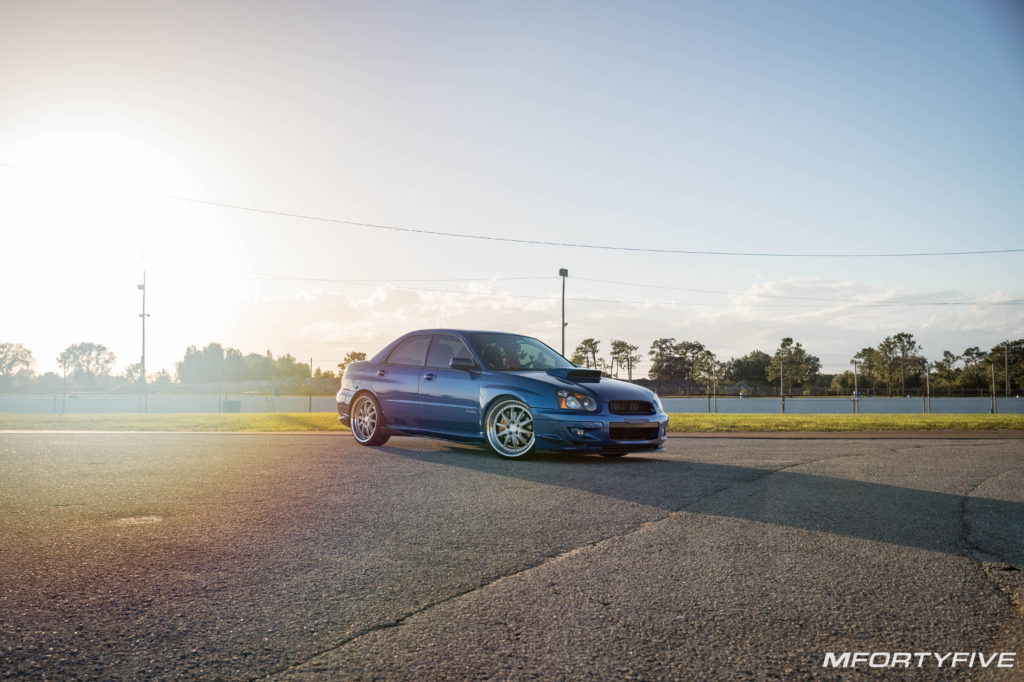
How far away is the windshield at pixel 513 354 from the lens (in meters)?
9.95

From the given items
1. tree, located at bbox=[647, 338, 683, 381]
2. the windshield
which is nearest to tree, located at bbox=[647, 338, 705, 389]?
tree, located at bbox=[647, 338, 683, 381]

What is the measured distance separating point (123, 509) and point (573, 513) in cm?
341

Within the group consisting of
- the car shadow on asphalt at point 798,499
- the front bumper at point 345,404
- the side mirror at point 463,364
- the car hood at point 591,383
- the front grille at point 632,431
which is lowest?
the car shadow on asphalt at point 798,499

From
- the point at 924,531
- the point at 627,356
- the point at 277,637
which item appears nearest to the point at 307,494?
the point at 277,637

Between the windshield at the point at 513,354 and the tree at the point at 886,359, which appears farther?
the tree at the point at 886,359

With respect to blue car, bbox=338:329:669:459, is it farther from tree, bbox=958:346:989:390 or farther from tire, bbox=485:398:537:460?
tree, bbox=958:346:989:390

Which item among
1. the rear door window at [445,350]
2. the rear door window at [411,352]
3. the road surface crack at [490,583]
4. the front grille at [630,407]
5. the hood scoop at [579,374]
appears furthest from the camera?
the rear door window at [411,352]

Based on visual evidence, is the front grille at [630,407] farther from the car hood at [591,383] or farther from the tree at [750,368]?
the tree at [750,368]

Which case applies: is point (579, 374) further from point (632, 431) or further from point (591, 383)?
point (632, 431)

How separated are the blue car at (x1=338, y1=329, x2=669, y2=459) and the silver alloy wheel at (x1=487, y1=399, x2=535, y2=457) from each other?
1 cm

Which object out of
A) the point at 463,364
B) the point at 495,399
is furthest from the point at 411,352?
the point at 495,399

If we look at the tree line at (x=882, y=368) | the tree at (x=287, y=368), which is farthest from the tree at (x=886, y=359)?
the tree at (x=287, y=368)

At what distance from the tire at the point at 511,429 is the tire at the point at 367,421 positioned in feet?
6.55

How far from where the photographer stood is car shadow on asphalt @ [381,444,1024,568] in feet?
16.6
